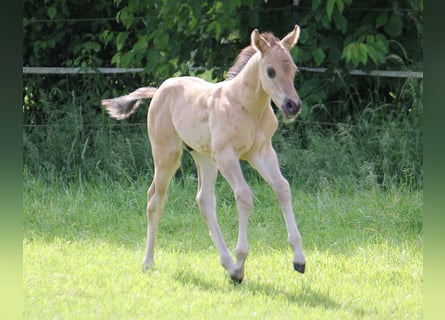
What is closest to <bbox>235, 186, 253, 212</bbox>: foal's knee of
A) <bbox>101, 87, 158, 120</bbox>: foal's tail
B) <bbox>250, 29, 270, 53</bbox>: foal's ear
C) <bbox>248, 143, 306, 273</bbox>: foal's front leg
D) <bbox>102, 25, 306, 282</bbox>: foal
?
<bbox>102, 25, 306, 282</bbox>: foal

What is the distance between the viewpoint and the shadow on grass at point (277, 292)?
14.4 feet

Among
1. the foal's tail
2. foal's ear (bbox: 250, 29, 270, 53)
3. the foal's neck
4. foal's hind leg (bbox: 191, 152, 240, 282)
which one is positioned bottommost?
foal's hind leg (bbox: 191, 152, 240, 282)

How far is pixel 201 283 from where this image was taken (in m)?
5.01

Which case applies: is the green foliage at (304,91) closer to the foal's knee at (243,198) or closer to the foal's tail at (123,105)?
the foal's tail at (123,105)

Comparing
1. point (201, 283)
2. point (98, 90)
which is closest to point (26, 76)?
point (98, 90)

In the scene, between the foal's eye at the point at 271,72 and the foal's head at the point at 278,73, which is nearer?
the foal's head at the point at 278,73

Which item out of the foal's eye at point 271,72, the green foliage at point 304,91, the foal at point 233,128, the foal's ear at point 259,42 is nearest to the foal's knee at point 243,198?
the foal at point 233,128

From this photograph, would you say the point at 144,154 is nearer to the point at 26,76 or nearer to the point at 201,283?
the point at 26,76

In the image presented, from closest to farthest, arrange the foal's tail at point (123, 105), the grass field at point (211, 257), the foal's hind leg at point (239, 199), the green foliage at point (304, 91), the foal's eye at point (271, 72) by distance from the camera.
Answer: the grass field at point (211, 257)
the foal's eye at point (271, 72)
the foal's hind leg at point (239, 199)
the foal's tail at point (123, 105)
the green foliage at point (304, 91)

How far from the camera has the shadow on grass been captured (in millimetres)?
4383

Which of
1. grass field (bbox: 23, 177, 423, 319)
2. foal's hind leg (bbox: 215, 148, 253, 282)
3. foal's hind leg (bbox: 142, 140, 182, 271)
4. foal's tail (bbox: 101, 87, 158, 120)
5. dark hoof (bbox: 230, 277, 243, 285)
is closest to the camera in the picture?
grass field (bbox: 23, 177, 423, 319)

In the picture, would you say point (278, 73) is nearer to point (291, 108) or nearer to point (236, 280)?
point (291, 108)

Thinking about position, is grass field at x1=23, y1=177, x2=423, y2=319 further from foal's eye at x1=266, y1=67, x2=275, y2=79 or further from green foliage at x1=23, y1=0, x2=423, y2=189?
foal's eye at x1=266, y1=67, x2=275, y2=79

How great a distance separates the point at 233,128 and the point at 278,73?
1.81ft
